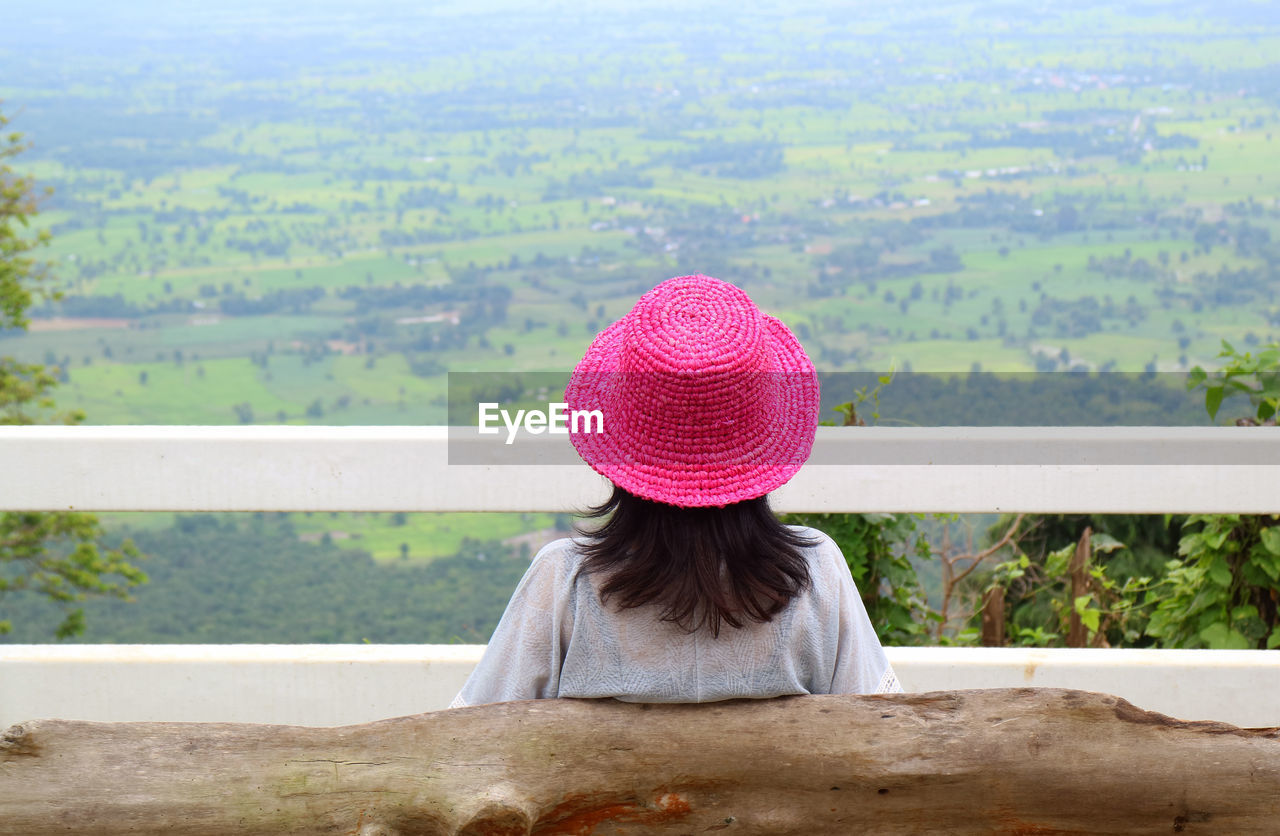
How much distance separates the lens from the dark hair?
1447 millimetres

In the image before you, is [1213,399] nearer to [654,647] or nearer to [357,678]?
[654,647]

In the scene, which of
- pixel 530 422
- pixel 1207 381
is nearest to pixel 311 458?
pixel 530 422

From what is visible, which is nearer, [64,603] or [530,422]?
[530,422]

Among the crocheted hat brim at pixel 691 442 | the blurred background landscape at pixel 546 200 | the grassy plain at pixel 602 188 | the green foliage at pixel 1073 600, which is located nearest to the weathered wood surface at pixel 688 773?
the crocheted hat brim at pixel 691 442

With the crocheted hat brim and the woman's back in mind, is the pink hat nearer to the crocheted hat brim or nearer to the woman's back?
the crocheted hat brim

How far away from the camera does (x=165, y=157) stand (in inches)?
918

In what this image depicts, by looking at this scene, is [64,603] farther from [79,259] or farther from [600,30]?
[600,30]

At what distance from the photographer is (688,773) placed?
137cm

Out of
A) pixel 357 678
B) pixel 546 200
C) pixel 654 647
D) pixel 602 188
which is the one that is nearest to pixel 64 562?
pixel 357 678

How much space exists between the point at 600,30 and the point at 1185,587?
21.6 meters

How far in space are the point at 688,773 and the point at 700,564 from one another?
255 millimetres

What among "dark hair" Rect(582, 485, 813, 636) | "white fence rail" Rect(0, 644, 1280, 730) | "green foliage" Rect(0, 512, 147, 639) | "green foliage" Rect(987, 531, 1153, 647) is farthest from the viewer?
"green foliage" Rect(0, 512, 147, 639)

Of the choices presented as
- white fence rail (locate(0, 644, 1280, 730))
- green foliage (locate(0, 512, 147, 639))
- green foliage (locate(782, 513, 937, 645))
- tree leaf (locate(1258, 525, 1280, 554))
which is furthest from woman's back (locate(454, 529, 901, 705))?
green foliage (locate(0, 512, 147, 639))

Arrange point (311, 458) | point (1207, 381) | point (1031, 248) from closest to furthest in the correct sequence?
1. point (311, 458)
2. point (1207, 381)
3. point (1031, 248)
